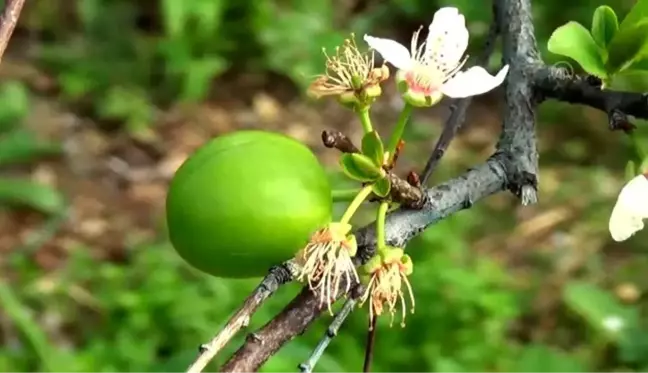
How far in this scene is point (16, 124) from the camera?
2729 mm

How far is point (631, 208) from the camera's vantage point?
0.67 m

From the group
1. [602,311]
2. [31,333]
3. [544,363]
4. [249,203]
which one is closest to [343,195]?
[249,203]

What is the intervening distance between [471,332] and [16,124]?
1328 mm

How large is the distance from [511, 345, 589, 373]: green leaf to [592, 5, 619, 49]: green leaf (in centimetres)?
122

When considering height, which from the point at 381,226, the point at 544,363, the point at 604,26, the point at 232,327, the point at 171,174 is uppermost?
the point at 171,174

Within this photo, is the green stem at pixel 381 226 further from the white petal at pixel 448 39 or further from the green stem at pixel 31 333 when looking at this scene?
the green stem at pixel 31 333

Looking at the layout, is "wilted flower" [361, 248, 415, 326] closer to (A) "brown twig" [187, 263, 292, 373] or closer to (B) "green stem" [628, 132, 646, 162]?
(A) "brown twig" [187, 263, 292, 373]

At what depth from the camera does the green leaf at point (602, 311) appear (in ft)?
6.83

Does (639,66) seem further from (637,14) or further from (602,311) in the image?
(602,311)

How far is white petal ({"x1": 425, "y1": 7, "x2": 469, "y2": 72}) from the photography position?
0.69 m

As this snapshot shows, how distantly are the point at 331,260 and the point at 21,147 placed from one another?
220 cm

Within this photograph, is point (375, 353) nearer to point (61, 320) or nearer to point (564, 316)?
point (564, 316)

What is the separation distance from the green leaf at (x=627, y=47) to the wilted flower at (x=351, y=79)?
0.48 feet

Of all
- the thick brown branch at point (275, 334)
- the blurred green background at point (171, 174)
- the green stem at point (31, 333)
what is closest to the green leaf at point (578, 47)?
the thick brown branch at point (275, 334)
